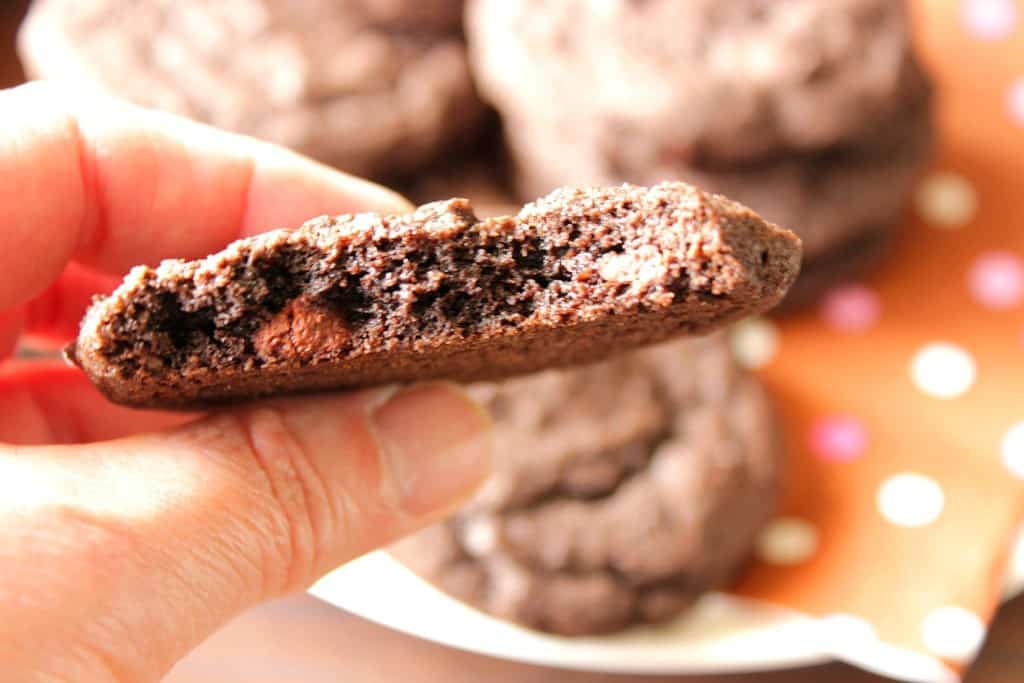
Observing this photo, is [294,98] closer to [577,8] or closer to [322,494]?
[577,8]

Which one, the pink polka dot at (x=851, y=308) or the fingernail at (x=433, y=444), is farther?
the pink polka dot at (x=851, y=308)

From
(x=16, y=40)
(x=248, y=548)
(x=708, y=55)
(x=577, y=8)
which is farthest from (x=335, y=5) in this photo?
(x=248, y=548)

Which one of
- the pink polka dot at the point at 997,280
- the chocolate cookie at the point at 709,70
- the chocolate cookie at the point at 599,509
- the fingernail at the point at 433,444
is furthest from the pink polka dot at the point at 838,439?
the fingernail at the point at 433,444

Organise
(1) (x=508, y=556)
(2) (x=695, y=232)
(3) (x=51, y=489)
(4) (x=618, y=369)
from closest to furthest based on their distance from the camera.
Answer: (2) (x=695, y=232), (3) (x=51, y=489), (1) (x=508, y=556), (4) (x=618, y=369)

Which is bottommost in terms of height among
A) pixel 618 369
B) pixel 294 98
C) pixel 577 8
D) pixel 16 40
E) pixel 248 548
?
pixel 248 548

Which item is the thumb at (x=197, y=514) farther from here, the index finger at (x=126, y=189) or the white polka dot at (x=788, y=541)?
the white polka dot at (x=788, y=541)

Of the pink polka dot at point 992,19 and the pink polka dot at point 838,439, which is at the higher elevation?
the pink polka dot at point 992,19
